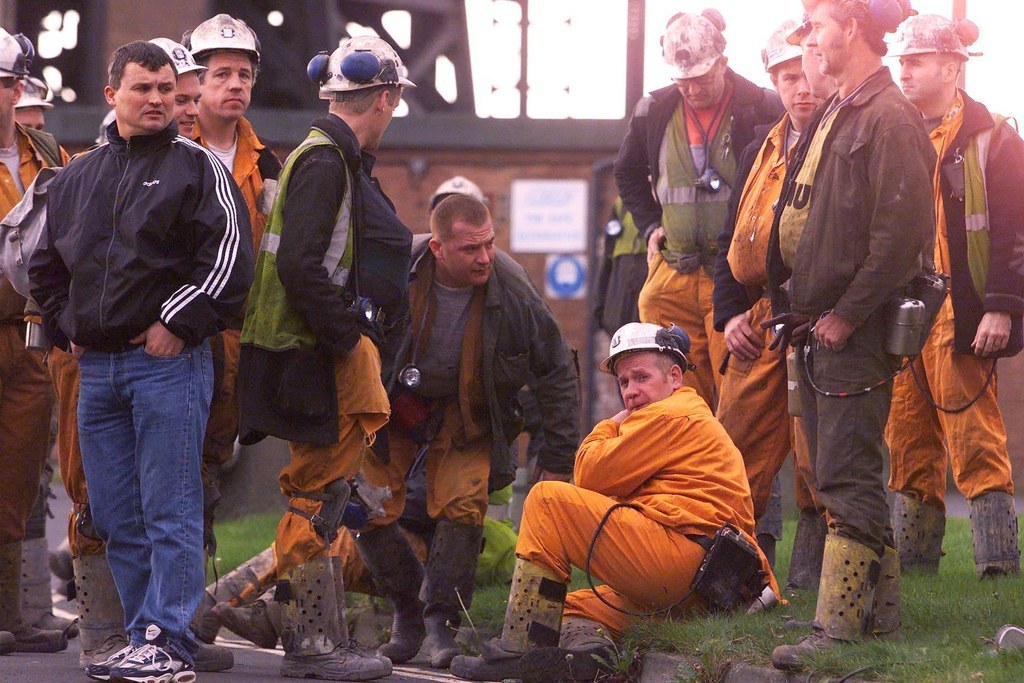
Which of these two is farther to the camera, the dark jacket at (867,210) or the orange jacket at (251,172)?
the orange jacket at (251,172)

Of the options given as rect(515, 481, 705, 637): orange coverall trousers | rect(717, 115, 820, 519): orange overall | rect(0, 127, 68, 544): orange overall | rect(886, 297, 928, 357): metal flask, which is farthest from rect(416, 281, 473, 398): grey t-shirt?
rect(886, 297, 928, 357): metal flask

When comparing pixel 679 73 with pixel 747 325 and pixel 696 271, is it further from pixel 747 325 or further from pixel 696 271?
pixel 747 325

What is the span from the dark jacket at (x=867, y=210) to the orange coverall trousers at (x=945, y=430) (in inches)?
60.7

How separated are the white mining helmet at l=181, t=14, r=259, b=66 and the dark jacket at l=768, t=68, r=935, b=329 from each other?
280 cm

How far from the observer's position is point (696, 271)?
8312 millimetres

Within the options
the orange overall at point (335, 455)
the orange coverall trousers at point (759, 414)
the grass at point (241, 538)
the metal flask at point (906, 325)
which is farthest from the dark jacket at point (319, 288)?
the grass at point (241, 538)

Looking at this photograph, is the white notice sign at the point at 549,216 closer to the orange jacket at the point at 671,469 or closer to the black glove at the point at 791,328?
the orange jacket at the point at 671,469

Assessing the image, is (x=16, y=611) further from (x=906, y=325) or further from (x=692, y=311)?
(x=906, y=325)

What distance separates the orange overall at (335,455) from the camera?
21.4 ft

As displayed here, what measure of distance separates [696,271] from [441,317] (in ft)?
4.81

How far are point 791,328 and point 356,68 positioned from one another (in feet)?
6.25

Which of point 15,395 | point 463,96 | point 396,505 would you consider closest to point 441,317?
point 396,505

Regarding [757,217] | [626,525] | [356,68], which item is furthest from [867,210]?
[356,68]

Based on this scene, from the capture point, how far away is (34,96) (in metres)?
9.32
